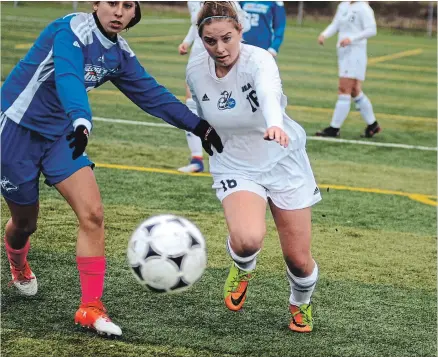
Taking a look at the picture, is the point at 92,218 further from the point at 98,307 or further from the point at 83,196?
the point at 98,307

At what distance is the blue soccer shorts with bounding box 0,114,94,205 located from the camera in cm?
516

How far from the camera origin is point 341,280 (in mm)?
6410

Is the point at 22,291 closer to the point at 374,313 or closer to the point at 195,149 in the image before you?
the point at 374,313

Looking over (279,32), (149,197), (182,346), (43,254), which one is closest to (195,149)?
→ (149,197)

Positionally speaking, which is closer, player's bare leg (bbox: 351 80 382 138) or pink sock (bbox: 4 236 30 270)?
pink sock (bbox: 4 236 30 270)

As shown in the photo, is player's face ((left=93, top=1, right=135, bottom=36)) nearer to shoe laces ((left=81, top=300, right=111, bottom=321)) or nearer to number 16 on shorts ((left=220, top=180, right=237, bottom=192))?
number 16 on shorts ((left=220, top=180, right=237, bottom=192))

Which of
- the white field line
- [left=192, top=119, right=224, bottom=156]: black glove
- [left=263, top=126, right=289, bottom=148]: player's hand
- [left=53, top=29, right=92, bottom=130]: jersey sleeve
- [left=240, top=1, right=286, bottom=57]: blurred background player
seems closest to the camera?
[left=263, top=126, right=289, bottom=148]: player's hand

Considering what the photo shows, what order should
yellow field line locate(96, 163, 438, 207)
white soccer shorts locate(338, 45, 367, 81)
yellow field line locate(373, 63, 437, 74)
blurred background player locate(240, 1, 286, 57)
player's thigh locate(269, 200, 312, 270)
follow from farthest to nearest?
yellow field line locate(373, 63, 437, 74) → white soccer shorts locate(338, 45, 367, 81) → blurred background player locate(240, 1, 286, 57) → yellow field line locate(96, 163, 438, 207) → player's thigh locate(269, 200, 312, 270)

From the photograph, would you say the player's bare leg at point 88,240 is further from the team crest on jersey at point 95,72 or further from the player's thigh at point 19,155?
the team crest on jersey at point 95,72

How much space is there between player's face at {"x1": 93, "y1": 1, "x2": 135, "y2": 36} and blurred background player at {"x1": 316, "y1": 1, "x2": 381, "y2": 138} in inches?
311

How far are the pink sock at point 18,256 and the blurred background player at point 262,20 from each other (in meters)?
5.87

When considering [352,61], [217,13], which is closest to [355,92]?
[352,61]

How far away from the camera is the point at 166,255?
468 cm

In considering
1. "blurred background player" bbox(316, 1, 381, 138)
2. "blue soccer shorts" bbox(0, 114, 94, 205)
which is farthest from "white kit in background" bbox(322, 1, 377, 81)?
"blue soccer shorts" bbox(0, 114, 94, 205)
